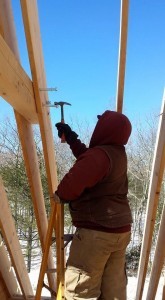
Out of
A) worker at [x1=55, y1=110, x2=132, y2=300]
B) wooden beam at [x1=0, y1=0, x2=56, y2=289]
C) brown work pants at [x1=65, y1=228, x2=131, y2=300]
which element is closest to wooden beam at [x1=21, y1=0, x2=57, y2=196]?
wooden beam at [x1=0, y1=0, x2=56, y2=289]

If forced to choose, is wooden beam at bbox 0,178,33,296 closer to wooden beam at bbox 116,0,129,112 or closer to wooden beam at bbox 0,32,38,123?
wooden beam at bbox 0,32,38,123

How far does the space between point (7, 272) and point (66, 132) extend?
1633 mm

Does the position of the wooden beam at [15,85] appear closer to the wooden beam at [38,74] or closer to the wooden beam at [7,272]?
the wooden beam at [38,74]

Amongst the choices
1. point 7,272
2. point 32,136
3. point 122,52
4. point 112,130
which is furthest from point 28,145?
point 7,272

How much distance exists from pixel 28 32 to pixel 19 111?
20.6 inches

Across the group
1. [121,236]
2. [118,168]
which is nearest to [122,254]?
[121,236]

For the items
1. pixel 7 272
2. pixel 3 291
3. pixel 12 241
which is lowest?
pixel 3 291

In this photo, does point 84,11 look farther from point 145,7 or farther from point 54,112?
point 54,112

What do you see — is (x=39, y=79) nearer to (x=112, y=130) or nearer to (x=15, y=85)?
(x=15, y=85)

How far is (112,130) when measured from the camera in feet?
6.44

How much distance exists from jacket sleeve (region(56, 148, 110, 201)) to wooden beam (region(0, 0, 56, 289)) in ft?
2.12

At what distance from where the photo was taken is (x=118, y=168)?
6.23 feet

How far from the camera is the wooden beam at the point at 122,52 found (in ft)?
5.85

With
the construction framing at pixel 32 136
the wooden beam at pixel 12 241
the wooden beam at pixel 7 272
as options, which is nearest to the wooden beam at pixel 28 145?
the construction framing at pixel 32 136
